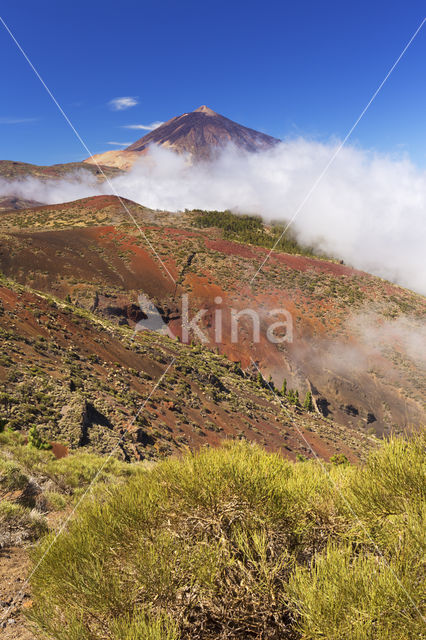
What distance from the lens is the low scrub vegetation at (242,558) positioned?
221 centimetres

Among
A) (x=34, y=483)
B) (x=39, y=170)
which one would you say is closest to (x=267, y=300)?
(x=34, y=483)

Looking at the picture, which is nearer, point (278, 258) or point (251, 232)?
point (278, 258)

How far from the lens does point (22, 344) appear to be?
49.9ft

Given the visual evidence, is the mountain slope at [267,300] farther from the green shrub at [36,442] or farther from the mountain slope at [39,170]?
the mountain slope at [39,170]

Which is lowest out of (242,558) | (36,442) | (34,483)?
(36,442)

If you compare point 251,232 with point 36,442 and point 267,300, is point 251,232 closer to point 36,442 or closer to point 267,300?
point 267,300

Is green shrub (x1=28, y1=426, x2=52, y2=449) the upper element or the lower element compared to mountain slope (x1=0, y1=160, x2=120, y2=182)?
lower

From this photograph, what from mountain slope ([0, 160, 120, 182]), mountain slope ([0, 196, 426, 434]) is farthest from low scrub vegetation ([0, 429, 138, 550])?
mountain slope ([0, 160, 120, 182])

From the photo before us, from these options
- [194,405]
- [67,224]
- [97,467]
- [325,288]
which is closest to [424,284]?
[325,288]

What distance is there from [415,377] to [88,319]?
32614 millimetres

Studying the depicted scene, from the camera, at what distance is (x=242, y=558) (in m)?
2.99

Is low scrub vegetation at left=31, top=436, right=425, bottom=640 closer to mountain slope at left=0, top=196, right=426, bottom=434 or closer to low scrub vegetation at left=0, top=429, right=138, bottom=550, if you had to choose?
low scrub vegetation at left=0, top=429, right=138, bottom=550

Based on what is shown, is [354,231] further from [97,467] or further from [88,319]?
[97,467]

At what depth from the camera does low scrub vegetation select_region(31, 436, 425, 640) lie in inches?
87.2
